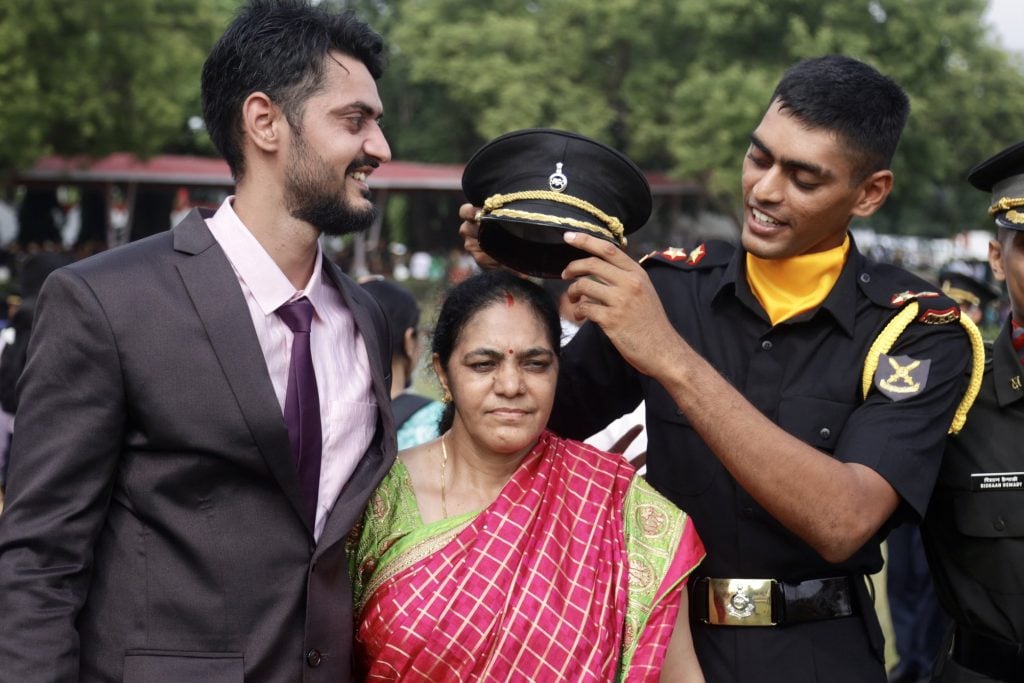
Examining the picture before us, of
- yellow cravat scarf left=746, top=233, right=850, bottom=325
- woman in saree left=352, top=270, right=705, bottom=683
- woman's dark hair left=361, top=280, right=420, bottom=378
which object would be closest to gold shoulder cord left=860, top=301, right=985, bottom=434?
yellow cravat scarf left=746, top=233, right=850, bottom=325

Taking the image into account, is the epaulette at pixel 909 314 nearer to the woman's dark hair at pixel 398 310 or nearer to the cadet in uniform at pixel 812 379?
the cadet in uniform at pixel 812 379

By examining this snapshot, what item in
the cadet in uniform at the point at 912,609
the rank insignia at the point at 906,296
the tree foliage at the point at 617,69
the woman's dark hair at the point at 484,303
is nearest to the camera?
the rank insignia at the point at 906,296

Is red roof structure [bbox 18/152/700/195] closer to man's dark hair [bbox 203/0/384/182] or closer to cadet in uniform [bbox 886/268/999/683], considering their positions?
cadet in uniform [bbox 886/268/999/683]

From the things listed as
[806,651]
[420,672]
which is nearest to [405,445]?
[420,672]

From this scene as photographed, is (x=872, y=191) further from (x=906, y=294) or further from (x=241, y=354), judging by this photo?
(x=241, y=354)

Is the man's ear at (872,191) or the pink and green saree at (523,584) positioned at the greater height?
the man's ear at (872,191)

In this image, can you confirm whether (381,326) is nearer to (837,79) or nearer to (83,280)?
(83,280)

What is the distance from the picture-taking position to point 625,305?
2.33 m

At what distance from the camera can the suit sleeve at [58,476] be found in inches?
82.2

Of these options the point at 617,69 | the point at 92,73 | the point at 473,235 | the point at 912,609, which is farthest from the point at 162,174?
the point at 473,235

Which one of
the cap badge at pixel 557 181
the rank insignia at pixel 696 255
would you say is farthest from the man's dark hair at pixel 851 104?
the cap badge at pixel 557 181

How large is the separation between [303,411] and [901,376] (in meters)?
1.40

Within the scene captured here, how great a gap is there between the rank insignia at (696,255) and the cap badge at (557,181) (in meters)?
0.55

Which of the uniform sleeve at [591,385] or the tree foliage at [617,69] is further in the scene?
the tree foliage at [617,69]
